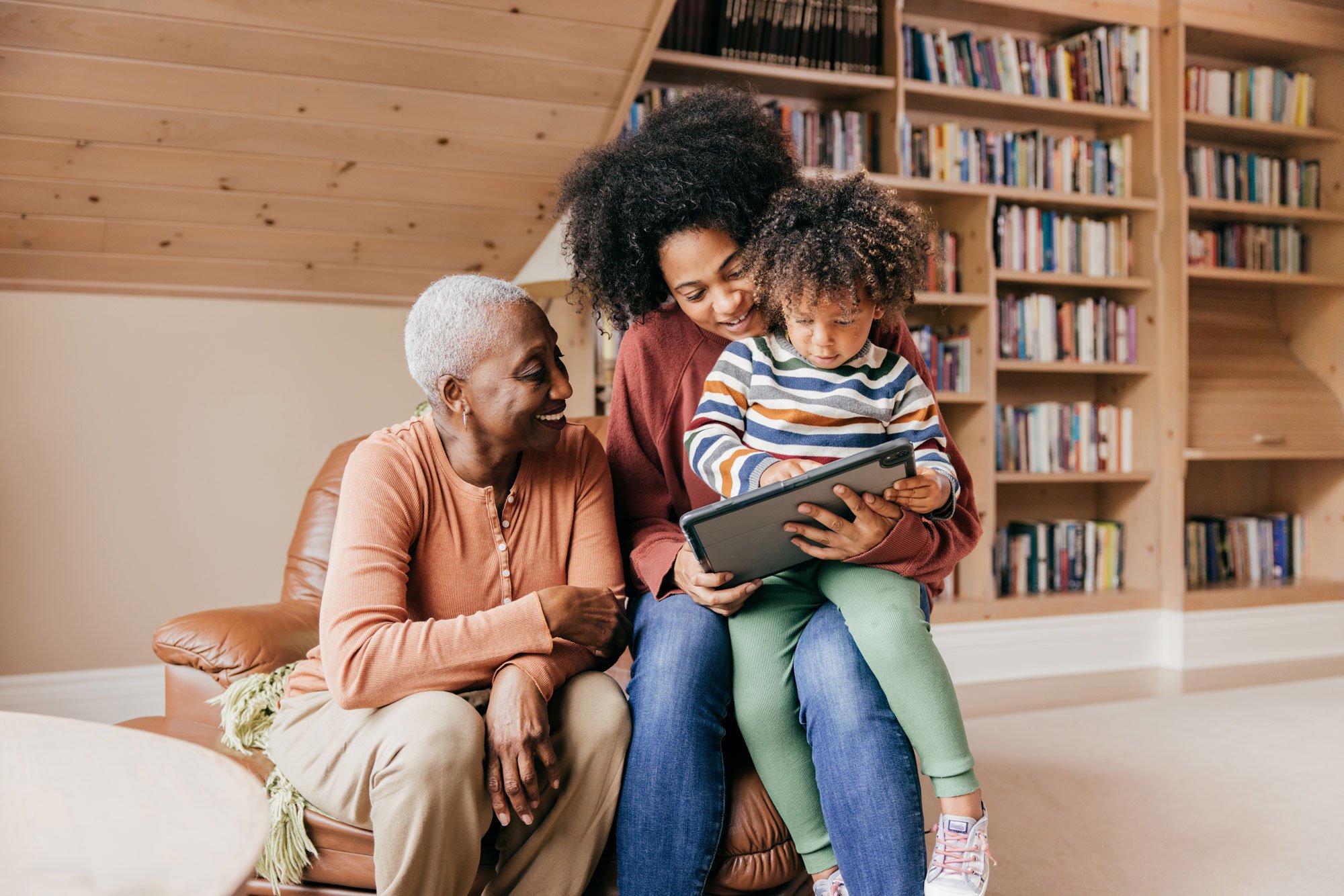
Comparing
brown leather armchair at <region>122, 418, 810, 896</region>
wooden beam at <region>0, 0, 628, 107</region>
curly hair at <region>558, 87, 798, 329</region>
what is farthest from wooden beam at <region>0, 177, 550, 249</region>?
curly hair at <region>558, 87, 798, 329</region>

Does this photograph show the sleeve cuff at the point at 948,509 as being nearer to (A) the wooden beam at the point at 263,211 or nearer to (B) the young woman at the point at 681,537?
(B) the young woman at the point at 681,537

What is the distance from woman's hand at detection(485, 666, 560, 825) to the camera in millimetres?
1183

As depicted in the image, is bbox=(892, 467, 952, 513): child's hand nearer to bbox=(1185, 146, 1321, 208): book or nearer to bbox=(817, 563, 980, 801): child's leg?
bbox=(817, 563, 980, 801): child's leg

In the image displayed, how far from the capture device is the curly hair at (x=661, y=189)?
1.61 metres

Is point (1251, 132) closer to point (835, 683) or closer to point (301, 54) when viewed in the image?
point (301, 54)

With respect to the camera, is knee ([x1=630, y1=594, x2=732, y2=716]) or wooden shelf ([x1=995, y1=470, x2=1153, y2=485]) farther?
wooden shelf ([x1=995, y1=470, x2=1153, y2=485])

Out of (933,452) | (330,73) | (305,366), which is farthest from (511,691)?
(305,366)

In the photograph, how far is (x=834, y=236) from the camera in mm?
1404

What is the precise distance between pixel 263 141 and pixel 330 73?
28 cm

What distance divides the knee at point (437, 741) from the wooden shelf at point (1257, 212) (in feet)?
11.3

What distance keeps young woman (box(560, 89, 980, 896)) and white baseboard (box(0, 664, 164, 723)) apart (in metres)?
2.02

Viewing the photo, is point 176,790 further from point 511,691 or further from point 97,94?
point 97,94

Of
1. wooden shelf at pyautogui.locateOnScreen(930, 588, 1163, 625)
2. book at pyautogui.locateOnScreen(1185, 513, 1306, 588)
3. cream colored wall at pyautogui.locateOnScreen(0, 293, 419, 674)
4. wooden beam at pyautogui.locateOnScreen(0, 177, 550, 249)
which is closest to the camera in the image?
wooden beam at pyautogui.locateOnScreen(0, 177, 550, 249)

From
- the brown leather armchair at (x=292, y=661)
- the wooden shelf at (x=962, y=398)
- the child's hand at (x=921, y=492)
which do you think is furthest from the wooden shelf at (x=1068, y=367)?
the child's hand at (x=921, y=492)
